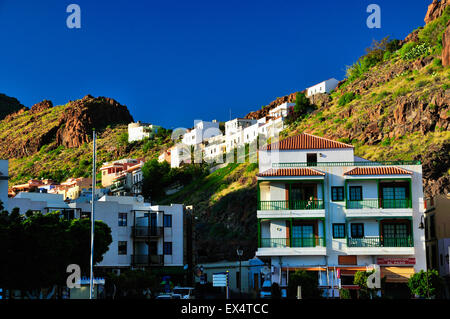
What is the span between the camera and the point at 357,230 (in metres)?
Result: 51.9

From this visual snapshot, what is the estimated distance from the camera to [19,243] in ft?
135

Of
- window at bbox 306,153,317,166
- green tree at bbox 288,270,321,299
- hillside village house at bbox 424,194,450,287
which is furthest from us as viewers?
window at bbox 306,153,317,166

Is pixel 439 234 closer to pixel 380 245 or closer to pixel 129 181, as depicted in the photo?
pixel 380 245

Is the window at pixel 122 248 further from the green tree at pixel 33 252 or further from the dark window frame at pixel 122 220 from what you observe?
the green tree at pixel 33 252

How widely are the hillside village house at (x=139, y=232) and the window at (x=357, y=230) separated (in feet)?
68.8

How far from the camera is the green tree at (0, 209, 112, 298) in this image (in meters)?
40.4

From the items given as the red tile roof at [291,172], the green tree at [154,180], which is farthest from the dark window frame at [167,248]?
the green tree at [154,180]

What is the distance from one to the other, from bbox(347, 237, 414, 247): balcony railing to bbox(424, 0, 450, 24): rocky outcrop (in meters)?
130

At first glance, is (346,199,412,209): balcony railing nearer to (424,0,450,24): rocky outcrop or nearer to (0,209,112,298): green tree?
(0,209,112,298): green tree

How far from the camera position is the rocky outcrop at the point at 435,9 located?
169375 mm

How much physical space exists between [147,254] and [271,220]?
18.4 meters

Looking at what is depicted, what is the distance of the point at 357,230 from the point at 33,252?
23997 mm

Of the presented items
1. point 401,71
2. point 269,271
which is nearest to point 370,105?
point 401,71

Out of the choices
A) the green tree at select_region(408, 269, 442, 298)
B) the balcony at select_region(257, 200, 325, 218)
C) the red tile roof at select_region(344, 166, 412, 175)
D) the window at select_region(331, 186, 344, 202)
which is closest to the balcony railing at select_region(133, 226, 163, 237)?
the balcony at select_region(257, 200, 325, 218)
